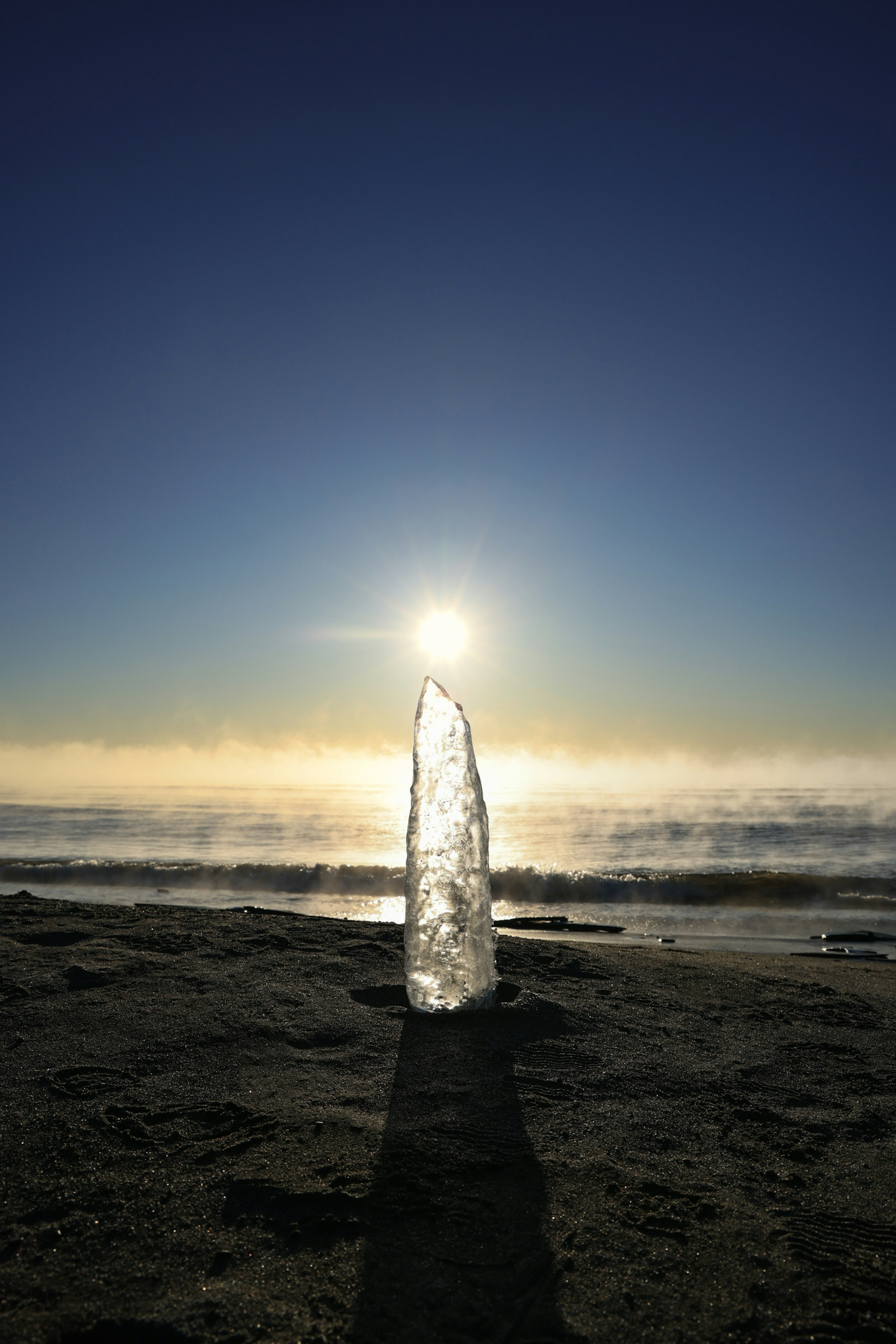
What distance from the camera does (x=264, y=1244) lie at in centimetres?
204

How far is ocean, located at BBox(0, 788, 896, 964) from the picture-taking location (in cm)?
1118

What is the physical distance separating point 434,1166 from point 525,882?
11.7 meters

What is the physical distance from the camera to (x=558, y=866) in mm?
16969

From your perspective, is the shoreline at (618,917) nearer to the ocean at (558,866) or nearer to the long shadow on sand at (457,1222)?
the ocean at (558,866)

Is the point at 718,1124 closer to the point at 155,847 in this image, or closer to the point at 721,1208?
the point at 721,1208

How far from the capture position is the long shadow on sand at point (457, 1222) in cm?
177

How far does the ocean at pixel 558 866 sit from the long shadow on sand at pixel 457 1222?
592 cm

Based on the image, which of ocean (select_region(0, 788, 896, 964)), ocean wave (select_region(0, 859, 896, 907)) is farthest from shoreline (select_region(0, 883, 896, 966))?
ocean wave (select_region(0, 859, 896, 907))

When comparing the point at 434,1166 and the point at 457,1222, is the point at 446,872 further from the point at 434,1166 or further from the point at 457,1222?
the point at 457,1222

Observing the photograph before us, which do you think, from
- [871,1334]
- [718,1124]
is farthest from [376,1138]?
Result: [871,1334]

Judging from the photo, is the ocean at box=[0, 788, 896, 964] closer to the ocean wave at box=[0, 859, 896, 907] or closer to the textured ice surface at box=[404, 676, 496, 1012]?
the ocean wave at box=[0, 859, 896, 907]

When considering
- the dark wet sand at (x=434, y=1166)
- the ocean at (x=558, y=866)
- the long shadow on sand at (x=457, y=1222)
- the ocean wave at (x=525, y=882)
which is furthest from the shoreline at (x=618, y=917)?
the long shadow on sand at (x=457, y=1222)

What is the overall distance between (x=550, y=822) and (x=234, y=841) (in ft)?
43.9

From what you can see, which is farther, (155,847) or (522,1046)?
(155,847)
